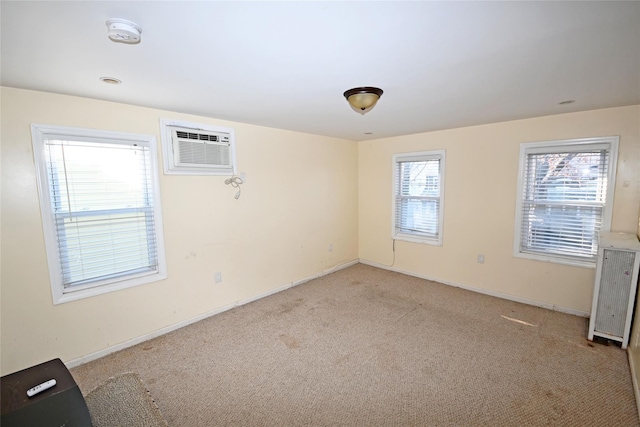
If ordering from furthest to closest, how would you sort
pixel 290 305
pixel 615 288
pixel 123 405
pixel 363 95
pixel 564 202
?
1. pixel 290 305
2. pixel 564 202
3. pixel 615 288
4. pixel 363 95
5. pixel 123 405

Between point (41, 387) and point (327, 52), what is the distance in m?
2.26

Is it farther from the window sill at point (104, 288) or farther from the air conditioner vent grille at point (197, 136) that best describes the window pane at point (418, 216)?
the window sill at point (104, 288)

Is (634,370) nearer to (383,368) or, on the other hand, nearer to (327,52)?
(383,368)

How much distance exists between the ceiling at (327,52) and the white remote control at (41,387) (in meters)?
1.70

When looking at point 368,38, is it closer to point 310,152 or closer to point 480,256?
point 310,152

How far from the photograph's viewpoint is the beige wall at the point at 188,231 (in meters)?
2.06

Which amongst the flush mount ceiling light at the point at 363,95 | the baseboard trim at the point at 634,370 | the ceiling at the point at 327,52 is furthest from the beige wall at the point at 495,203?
the flush mount ceiling light at the point at 363,95

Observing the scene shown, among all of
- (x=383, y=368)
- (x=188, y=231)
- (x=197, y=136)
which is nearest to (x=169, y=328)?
(x=188, y=231)

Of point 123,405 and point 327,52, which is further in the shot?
point 123,405

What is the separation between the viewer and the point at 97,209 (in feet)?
7.94

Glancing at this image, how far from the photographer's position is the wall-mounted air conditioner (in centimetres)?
274

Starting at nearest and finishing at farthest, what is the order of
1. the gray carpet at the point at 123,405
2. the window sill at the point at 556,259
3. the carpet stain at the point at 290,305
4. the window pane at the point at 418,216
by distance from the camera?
the gray carpet at the point at 123,405
the window sill at the point at 556,259
the carpet stain at the point at 290,305
the window pane at the point at 418,216

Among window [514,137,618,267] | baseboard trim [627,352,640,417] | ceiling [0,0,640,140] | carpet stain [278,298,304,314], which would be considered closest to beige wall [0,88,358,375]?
ceiling [0,0,640,140]

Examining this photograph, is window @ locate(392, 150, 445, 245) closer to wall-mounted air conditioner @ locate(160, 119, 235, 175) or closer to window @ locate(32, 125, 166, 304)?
wall-mounted air conditioner @ locate(160, 119, 235, 175)
